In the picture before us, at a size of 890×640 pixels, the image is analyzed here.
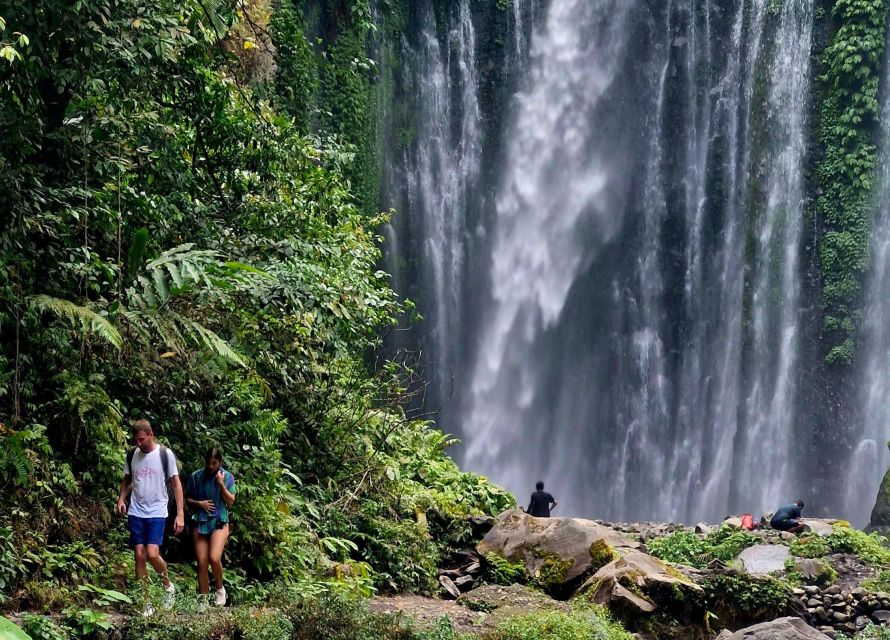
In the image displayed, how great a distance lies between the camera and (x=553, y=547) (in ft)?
35.6

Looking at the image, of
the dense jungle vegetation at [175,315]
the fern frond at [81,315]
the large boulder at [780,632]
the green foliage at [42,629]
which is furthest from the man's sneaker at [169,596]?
the large boulder at [780,632]

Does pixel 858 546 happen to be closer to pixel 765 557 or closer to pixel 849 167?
pixel 765 557

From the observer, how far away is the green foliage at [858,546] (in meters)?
14.3

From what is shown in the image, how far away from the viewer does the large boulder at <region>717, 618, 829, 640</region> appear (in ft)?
26.9

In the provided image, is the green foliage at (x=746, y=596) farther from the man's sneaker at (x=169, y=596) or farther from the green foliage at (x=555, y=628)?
the man's sneaker at (x=169, y=596)

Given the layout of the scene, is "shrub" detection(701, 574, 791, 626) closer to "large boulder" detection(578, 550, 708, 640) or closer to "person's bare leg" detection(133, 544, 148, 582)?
"large boulder" detection(578, 550, 708, 640)

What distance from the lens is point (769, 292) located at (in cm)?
2881

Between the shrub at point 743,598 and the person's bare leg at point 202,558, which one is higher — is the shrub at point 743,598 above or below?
below

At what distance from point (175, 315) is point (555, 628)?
3.89m

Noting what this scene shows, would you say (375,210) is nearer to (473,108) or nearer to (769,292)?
(473,108)

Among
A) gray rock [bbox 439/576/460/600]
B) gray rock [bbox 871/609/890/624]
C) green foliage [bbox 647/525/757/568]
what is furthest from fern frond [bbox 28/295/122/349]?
green foliage [bbox 647/525/757/568]

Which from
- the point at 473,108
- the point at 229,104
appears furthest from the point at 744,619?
the point at 473,108

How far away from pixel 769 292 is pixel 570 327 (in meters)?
5.77

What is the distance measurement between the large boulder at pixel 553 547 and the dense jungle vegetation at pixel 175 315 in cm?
72
